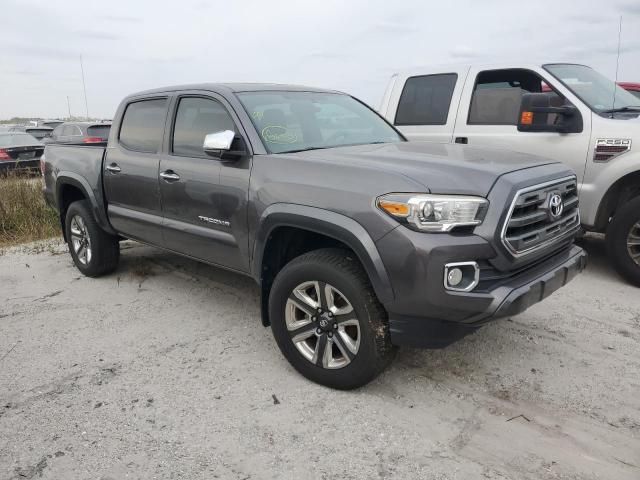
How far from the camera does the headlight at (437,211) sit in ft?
8.84

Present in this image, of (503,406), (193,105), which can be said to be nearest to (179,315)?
(193,105)

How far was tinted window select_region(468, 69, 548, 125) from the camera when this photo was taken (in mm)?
5453

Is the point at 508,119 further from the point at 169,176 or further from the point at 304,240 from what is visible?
the point at 169,176

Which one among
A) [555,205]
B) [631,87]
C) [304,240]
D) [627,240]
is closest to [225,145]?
[304,240]

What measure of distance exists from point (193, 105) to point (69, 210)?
2.29m

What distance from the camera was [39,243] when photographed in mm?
7359

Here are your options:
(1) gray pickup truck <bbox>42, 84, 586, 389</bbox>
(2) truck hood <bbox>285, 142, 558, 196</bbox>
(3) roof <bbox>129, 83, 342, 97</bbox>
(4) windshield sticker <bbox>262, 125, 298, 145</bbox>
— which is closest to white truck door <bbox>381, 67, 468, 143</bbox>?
(1) gray pickup truck <bbox>42, 84, 586, 389</bbox>

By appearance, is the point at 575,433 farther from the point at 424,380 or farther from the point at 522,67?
the point at 522,67

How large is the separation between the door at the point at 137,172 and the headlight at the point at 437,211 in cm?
237

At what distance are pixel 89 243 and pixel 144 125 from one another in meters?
1.52

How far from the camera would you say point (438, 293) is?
8.73 ft

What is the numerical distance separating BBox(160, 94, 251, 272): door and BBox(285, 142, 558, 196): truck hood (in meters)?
0.57

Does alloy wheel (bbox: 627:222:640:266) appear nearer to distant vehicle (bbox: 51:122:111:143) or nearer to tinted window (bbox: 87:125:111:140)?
distant vehicle (bbox: 51:122:111:143)

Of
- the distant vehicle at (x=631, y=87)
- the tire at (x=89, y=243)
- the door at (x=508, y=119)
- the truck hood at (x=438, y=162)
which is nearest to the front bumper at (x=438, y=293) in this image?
the truck hood at (x=438, y=162)
